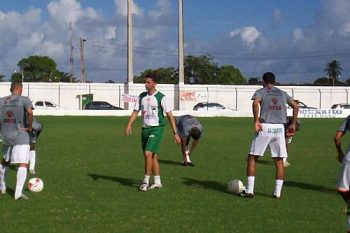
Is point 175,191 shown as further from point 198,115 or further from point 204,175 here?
point 198,115

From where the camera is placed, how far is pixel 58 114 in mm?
51531

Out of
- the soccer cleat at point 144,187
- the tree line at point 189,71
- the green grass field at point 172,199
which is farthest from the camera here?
the tree line at point 189,71

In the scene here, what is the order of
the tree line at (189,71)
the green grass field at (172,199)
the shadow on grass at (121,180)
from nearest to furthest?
the green grass field at (172,199)
the shadow on grass at (121,180)
the tree line at (189,71)

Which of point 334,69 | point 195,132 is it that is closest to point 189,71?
point 334,69

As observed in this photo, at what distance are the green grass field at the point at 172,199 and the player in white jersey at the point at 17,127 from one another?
548 millimetres

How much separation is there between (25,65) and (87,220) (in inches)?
4876

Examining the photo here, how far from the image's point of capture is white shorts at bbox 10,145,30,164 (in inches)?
398

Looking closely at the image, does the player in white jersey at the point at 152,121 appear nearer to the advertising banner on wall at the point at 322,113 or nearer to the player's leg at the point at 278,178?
the player's leg at the point at 278,178

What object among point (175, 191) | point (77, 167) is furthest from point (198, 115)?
point (175, 191)

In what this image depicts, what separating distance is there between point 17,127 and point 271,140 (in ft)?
14.0

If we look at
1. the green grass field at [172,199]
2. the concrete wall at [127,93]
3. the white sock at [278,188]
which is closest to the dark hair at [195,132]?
the green grass field at [172,199]

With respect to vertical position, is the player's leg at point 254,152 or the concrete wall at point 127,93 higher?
the concrete wall at point 127,93

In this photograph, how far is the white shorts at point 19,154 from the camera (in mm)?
10109

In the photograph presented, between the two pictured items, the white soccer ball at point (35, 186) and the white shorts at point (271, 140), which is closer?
the white shorts at point (271, 140)
